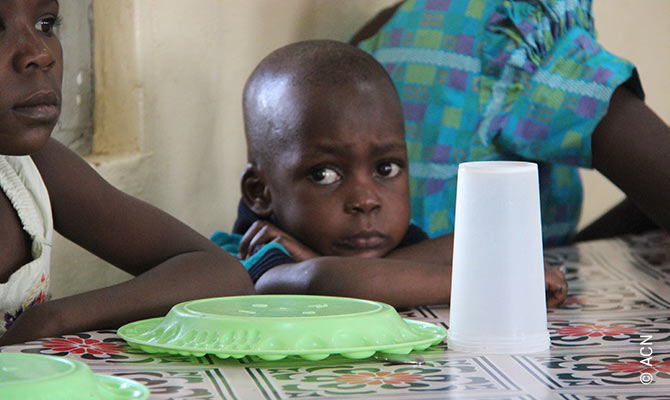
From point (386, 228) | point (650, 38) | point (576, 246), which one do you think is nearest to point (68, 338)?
point (386, 228)

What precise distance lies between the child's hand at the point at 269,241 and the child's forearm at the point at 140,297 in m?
0.22

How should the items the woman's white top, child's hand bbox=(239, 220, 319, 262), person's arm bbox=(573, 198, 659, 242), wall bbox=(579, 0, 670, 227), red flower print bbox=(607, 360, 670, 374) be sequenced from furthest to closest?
wall bbox=(579, 0, 670, 227)
person's arm bbox=(573, 198, 659, 242)
child's hand bbox=(239, 220, 319, 262)
the woman's white top
red flower print bbox=(607, 360, 670, 374)

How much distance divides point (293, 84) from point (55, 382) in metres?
1.05

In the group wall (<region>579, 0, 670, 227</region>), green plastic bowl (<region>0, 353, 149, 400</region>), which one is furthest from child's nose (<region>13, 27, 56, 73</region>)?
wall (<region>579, 0, 670, 227</region>)

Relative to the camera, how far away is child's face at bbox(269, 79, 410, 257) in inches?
68.7

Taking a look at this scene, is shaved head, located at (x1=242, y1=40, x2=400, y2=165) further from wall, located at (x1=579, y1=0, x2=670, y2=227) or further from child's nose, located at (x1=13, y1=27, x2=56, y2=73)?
wall, located at (x1=579, y1=0, x2=670, y2=227)

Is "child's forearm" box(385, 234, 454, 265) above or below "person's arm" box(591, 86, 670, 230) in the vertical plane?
below

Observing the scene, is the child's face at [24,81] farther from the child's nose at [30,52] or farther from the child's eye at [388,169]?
the child's eye at [388,169]

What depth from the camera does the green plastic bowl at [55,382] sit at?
2.73 feet

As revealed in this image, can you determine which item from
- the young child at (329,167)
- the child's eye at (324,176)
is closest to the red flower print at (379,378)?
the young child at (329,167)

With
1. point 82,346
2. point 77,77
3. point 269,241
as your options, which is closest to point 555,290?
point 269,241

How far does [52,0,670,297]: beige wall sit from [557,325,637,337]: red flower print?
36.7 inches

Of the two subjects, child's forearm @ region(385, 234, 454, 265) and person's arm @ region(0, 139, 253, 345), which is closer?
person's arm @ region(0, 139, 253, 345)

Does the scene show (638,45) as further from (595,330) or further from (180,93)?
(595,330)
